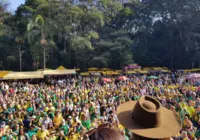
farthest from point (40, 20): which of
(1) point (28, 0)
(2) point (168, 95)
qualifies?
(2) point (168, 95)

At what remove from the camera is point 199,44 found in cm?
4584

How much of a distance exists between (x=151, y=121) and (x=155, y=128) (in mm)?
61

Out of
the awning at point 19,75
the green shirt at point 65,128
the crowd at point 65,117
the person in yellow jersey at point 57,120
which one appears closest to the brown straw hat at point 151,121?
the crowd at point 65,117

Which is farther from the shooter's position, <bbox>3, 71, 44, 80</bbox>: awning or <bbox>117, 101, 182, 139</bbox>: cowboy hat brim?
<bbox>3, 71, 44, 80</bbox>: awning

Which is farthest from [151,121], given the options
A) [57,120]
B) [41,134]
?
[57,120]

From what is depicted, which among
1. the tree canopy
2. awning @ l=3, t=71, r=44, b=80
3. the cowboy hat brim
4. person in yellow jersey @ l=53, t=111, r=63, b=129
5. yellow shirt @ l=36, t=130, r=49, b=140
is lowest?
yellow shirt @ l=36, t=130, r=49, b=140

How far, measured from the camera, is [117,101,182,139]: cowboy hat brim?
2.17m

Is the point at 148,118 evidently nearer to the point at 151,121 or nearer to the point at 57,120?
the point at 151,121

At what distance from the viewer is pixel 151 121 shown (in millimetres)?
2225

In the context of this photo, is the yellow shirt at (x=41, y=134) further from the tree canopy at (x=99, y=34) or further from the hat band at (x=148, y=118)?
the tree canopy at (x=99, y=34)

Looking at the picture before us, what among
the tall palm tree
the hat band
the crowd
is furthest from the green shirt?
the tall palm tree

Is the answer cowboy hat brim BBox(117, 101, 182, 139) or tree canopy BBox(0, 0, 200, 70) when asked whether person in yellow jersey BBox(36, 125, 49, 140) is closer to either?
cowboy hat brim BBox(117, 101, 182, 139)

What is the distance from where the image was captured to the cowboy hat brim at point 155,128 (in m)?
2.17

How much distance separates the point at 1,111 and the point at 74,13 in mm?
24160
